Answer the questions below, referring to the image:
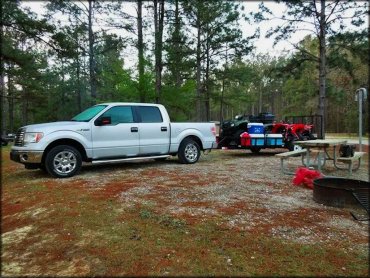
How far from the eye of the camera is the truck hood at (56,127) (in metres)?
6.59

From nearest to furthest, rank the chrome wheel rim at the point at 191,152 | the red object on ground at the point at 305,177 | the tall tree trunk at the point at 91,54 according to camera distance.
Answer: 1. the red object on ground at the point at 305,177
2. the chrome wheel rim at the point at 191,152
3. the tall tree trunk at the point at 91,54

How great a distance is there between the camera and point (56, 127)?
265 inches

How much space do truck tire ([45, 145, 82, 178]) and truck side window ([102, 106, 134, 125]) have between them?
1238 mm

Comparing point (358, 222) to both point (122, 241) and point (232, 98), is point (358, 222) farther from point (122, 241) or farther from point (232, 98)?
point (232, 98)

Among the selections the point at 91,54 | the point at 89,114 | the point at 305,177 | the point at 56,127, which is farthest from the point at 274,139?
the point at 91,54

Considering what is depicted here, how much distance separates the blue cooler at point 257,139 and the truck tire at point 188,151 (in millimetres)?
2376

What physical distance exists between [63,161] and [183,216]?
391cm

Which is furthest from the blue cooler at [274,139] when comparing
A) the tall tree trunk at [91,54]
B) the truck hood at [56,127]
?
the tall tree trunk at [91,54]

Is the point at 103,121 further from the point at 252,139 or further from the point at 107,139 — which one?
the point at 252,139

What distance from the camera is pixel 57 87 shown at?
29578 millimetres

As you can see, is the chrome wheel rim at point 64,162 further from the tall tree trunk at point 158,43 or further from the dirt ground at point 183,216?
the tall tree trunk at point 158,43

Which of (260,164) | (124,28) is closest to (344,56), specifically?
(260,164)

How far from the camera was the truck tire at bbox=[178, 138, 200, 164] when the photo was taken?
896 cm

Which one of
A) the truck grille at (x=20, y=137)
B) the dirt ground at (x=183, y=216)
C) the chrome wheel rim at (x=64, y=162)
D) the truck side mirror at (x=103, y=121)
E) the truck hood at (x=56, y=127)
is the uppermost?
the truck side mirror at (x=103, y=121)
